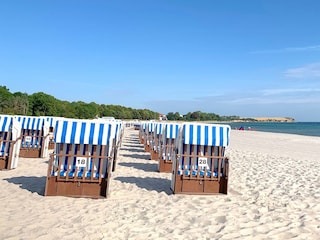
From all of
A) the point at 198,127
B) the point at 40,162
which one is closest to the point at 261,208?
the point at 198,127

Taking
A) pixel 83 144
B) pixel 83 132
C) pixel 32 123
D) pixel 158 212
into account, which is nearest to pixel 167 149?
pixel 83 144

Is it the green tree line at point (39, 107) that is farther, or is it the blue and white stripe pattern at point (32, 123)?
the green tree line at point (39, 107)

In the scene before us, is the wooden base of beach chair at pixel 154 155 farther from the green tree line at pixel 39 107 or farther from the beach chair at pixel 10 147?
the green tree line at pixel 39 107

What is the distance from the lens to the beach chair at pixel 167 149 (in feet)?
27.9

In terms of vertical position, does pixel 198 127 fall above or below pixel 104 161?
above

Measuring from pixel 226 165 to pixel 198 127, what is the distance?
917mm

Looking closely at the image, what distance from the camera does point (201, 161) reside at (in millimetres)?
6121

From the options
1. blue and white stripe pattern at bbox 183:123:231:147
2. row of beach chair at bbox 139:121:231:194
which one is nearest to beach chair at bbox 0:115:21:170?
row of beach chair at bbox 139:121:231:194

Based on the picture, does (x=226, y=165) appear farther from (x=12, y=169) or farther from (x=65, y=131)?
(x=12, y=169)

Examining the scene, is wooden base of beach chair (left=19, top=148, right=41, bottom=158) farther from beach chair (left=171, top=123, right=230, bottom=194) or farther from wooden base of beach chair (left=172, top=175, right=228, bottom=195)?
wooden base of beach chair (left=172, top=175, right=228, bottom=195)

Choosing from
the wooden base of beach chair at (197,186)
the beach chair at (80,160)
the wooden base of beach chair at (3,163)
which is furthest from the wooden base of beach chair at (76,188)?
the wooden base of beach chair at (3,163)

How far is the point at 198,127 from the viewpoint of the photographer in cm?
614

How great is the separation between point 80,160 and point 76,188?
50 cm

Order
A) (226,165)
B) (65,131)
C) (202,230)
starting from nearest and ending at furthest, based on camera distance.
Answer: (202,230)
(65,131)
(226,165)
